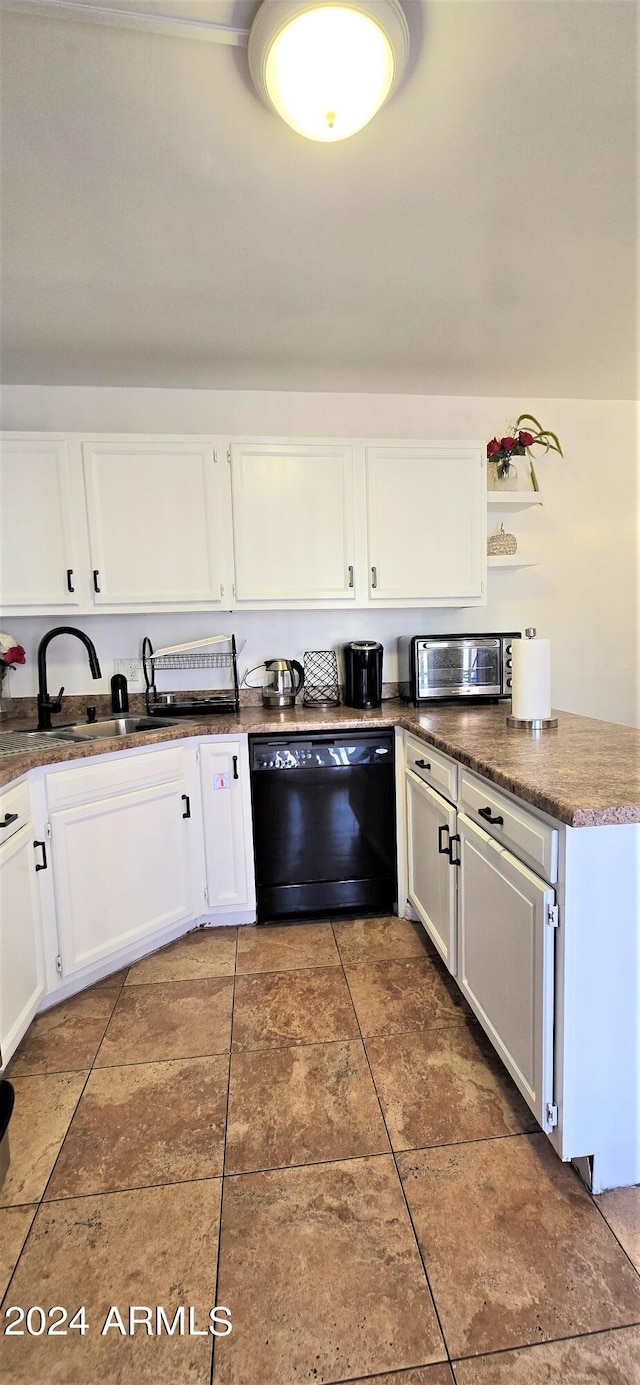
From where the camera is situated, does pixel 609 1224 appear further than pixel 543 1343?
Yes

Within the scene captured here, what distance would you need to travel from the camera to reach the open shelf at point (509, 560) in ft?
9.29

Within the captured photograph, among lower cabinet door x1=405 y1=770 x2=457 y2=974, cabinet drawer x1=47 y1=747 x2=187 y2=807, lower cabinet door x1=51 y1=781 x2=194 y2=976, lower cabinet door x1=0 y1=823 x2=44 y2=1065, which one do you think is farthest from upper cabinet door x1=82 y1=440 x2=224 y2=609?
lower cabinet door x1=405 y1=770 x2=457 y2=974

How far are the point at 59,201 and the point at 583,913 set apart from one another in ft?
7.36

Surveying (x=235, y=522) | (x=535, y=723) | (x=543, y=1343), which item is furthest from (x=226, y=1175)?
(x=235, y=522)

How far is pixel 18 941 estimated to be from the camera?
1679mm

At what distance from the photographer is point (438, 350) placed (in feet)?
8.00

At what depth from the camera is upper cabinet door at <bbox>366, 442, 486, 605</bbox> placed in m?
2.58

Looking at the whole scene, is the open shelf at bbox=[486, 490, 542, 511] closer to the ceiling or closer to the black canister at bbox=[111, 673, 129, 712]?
the ceiling

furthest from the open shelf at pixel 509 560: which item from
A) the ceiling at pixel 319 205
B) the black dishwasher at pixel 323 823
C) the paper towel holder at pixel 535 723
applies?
the black dishwasher at pixel 323 823

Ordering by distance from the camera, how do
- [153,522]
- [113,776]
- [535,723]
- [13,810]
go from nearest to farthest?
[13,810] < [535,723] < [113,776] < [153,522]

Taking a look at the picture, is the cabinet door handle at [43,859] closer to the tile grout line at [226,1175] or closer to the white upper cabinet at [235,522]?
the tile grout line at [226,1175]

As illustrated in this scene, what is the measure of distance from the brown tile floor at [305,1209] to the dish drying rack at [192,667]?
1.29m

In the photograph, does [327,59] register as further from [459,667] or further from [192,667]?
[192,667]

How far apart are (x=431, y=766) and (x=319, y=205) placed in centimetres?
175
